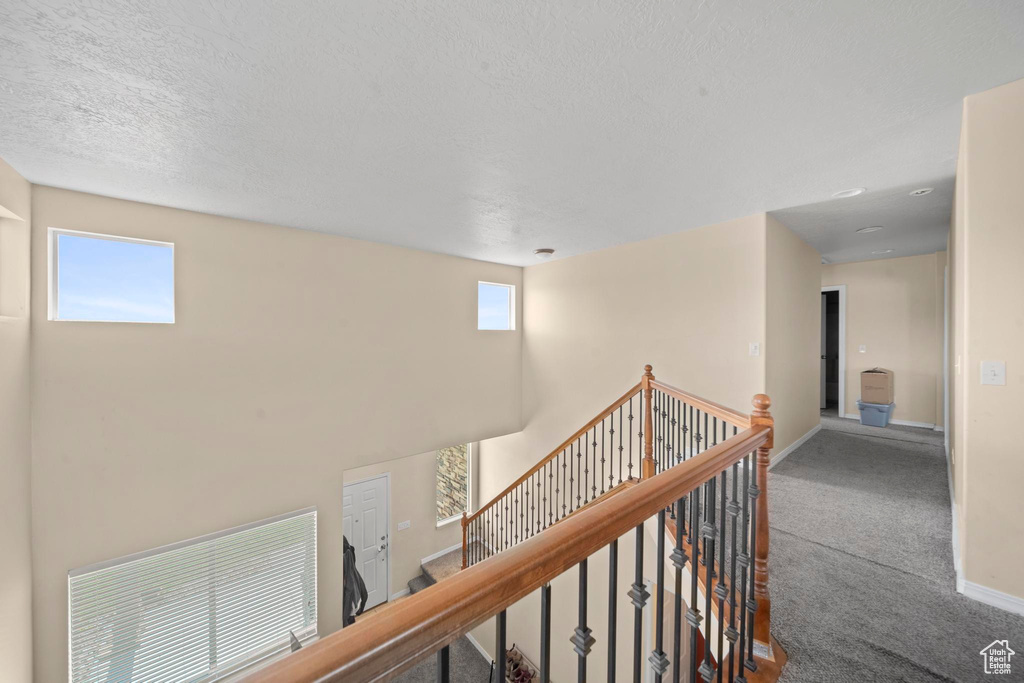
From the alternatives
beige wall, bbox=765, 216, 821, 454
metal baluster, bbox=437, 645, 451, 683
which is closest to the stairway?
beige wall, bbox=765, 216, 821, 454

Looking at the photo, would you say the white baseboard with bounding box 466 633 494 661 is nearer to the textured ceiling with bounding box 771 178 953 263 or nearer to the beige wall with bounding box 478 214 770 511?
the beige wall with bounding box 478 214 770 511

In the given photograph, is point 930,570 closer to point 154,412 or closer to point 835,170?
point 835,170

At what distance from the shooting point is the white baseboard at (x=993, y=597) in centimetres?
183

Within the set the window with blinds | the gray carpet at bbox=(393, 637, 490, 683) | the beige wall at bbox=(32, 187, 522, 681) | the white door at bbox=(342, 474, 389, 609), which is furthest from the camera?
the white door at bbox=(342, 474, 389, 609)

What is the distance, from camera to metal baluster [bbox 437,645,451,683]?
63 cm

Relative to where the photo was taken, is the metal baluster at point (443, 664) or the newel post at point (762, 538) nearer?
the metal baluster at point (443, 664)

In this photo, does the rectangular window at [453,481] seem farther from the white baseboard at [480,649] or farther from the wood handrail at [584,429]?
the white baseboard at [480,649]

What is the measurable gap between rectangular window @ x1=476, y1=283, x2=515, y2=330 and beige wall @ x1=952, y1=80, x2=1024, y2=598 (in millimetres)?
4752

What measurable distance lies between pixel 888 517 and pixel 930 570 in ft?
2.19

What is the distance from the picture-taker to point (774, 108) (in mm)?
2105

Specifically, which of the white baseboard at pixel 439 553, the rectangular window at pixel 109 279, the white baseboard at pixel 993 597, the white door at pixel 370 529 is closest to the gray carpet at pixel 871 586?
the white baseboard at pixel 993 597

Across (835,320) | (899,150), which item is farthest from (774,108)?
(835,320)

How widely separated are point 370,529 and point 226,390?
3642 mm

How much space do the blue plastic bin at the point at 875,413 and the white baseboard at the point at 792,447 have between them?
0.93 m
